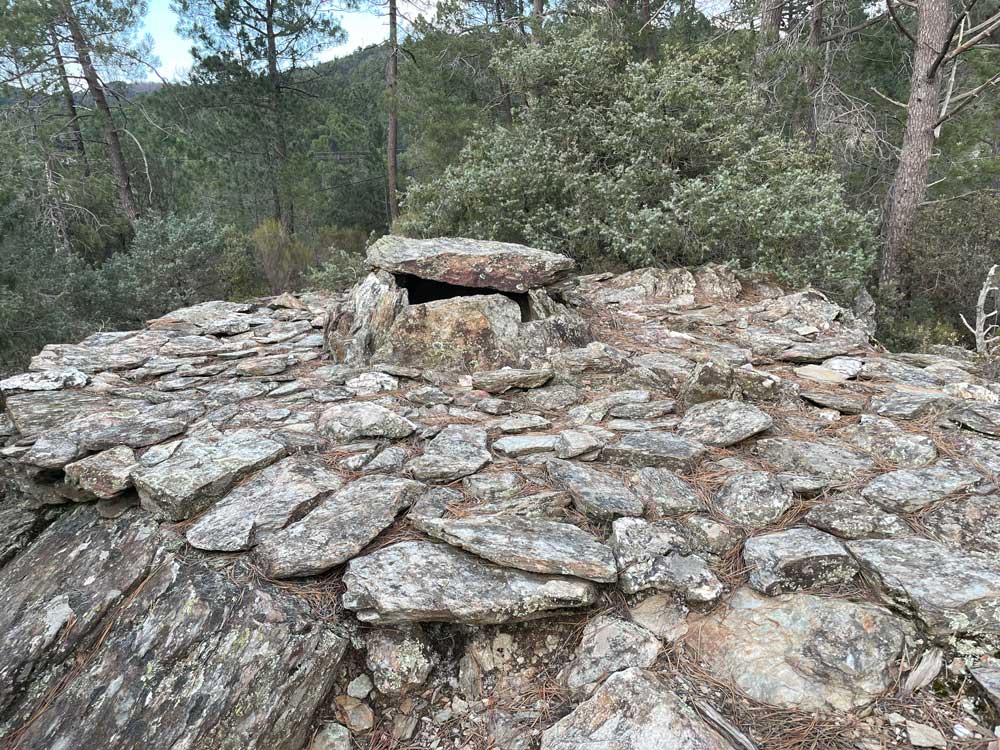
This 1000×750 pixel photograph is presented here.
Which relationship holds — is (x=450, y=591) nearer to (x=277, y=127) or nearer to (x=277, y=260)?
(x=277, y=260)

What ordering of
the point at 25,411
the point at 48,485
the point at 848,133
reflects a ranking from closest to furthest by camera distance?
the point at 48,485
the point at 25,411
the point at 848,133

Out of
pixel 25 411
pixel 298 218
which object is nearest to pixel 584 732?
pixel 25 411

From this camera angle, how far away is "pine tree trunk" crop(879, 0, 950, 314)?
7.53 meters

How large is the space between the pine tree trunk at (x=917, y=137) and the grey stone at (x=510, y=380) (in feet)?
20.2

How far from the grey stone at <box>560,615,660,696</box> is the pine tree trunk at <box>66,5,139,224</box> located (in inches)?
515

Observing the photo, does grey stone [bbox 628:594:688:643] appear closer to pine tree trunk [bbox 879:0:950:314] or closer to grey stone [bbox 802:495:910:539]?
grey stone [bbox 802:495:910:539]

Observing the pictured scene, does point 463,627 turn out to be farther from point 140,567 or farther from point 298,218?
point 298,218

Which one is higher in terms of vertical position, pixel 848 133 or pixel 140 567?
pixel 848 133

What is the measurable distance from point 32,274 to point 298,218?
7.79 m

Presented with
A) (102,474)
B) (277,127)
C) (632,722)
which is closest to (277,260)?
(277,127)

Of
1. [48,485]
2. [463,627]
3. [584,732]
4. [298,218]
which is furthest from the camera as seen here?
[298,218]

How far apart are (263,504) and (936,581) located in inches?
105

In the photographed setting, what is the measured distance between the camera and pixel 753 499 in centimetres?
242

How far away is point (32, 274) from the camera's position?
9742mm
